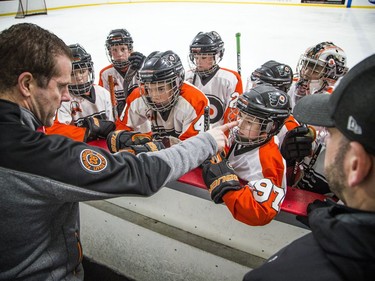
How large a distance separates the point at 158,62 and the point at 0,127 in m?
0.96

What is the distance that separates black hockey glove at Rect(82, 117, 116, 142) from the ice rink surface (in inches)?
106

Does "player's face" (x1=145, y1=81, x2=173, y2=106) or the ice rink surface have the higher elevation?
"player's face" (x1=145, y1=81, x2=173, y2=106)

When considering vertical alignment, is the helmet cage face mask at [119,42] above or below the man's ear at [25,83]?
below

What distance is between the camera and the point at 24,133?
788 millimetres

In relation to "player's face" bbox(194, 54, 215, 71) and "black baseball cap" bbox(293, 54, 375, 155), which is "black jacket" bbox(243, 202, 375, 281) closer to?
"black baseball cap" bbox(293, 54, 375, 155)

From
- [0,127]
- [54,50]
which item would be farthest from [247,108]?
[0,127]

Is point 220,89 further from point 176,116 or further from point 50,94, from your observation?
point 50,94

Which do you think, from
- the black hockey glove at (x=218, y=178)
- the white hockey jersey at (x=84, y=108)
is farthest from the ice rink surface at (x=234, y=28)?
the black hockey glove at (x=218, y=178)

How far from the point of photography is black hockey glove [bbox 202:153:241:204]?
114cm

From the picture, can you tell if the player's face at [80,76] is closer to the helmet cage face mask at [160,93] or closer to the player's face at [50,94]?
the helmet cage face mask at [160,93]

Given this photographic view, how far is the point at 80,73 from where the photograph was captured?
78.0 inches

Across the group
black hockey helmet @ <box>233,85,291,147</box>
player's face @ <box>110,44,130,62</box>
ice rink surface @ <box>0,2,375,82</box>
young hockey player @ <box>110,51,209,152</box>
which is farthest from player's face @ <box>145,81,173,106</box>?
ice rink surface @ <box>0,2,375,82</box>

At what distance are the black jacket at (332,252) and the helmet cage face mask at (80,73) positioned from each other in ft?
5.59

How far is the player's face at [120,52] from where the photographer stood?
2.69m
